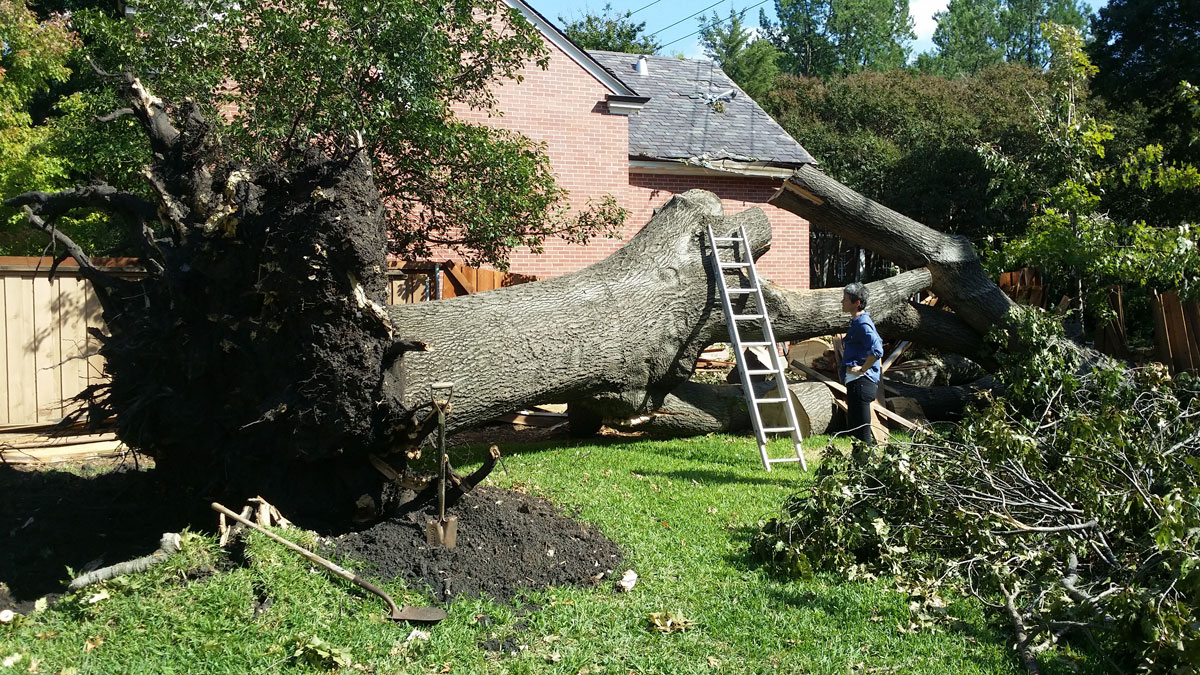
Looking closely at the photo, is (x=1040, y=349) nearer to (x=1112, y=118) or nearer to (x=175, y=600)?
(x=175, y=600)

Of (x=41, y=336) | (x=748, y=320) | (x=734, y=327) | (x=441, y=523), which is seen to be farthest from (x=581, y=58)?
(x=441, y=523)

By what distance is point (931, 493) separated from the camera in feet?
17.9

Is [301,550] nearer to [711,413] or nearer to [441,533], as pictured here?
[441,533]

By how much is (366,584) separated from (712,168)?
55.2 feet

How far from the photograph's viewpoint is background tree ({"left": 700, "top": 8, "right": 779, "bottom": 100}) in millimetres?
47312

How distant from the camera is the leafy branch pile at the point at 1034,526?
4.25 m

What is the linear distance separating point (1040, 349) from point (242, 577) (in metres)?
8.76

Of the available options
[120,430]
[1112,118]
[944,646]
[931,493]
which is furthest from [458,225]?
[1112,118]

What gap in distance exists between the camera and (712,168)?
20250 millimetres

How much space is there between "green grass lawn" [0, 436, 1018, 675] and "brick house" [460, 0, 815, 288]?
11741 mm

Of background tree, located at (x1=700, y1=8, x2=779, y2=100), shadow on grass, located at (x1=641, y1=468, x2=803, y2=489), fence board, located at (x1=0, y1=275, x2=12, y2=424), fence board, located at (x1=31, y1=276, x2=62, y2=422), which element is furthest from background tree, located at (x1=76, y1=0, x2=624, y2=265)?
background tree, located at (x1=700, y1=8, x2=779, y2=100)

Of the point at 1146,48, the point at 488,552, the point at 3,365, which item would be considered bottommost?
the point at 488,552

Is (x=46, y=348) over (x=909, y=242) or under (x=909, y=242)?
under

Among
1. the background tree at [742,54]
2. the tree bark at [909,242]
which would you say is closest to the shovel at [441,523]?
the tree bark at [909,242]
